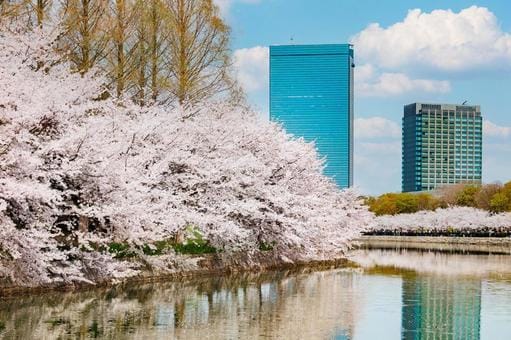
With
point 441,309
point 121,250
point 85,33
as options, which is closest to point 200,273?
point 121,250

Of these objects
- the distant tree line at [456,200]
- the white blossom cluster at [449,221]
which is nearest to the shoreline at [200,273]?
the white blossom cluster at [449,221]

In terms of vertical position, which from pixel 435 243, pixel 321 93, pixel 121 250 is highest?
pixel 321 93

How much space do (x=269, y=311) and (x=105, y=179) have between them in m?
6.28

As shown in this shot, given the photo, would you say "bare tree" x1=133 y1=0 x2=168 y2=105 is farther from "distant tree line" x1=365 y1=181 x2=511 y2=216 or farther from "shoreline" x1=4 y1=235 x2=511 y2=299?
"distant tree line" x1=365 y1=181 x2=511 y2=216

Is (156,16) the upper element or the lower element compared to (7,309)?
upper

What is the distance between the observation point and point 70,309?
62.0 feet

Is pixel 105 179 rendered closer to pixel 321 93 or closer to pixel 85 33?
pixel 85 33

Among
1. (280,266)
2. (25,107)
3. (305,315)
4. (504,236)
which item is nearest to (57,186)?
(25,107)

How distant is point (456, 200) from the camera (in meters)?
120

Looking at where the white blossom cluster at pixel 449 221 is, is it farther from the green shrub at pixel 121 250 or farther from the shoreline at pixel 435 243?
the green shrub at pixel 121 250

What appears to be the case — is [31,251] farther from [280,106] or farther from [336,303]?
[280,106]

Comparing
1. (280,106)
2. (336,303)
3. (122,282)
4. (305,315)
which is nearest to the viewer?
(305,315)

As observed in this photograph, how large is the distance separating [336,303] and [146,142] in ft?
31.5

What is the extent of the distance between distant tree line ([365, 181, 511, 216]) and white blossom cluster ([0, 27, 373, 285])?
7200cm
